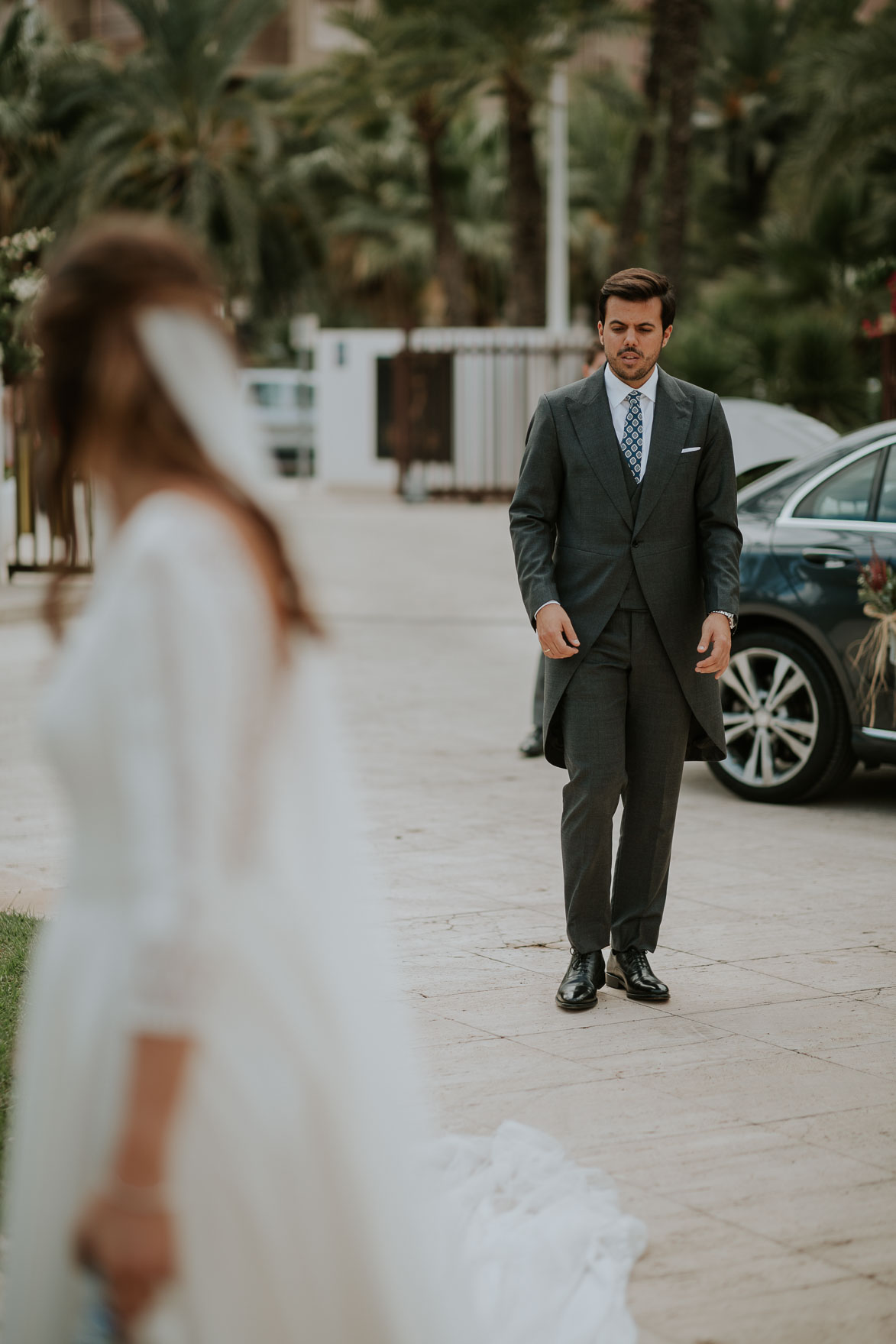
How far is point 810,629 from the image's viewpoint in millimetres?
7727

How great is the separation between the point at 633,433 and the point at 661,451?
0.34 ft

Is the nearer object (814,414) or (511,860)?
(511,860)

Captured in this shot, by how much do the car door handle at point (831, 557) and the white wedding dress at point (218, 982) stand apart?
19.0ft

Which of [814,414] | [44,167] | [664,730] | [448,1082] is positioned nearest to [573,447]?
[664,730]

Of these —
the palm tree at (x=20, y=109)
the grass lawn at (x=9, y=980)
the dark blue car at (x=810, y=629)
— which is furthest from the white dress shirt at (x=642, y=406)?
the palm tree at (x=20, y=109)

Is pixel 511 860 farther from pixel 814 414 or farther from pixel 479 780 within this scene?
pixel 814 414

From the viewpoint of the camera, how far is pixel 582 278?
43938mm

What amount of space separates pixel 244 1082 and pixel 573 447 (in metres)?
3.26

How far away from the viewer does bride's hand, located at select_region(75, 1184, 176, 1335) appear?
1.85 m

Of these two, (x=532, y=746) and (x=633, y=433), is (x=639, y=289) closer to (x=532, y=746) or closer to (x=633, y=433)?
(x=633, y=433)

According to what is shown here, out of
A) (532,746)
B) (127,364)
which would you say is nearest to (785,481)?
(532,746)

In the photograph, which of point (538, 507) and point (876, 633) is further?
point (876, 633)

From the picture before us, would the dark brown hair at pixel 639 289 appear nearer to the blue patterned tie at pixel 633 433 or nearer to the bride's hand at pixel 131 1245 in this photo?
the blue patterned tie at pixel 633 433

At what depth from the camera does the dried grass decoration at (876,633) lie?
7.37 meters
